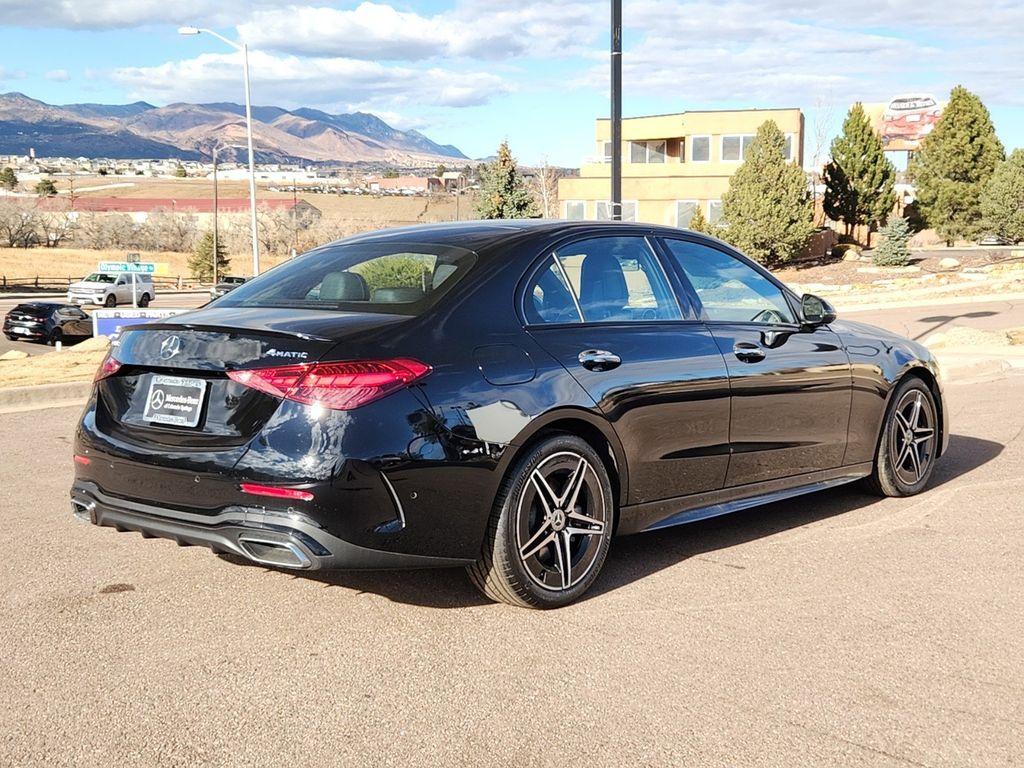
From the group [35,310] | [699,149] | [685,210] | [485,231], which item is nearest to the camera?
[485,231]

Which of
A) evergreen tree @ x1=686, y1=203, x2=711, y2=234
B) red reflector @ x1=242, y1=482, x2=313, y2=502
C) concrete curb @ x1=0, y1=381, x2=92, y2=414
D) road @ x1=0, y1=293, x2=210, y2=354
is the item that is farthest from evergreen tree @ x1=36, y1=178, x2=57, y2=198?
red reflector @ x1=242, y1=482, x2=313, y2=502

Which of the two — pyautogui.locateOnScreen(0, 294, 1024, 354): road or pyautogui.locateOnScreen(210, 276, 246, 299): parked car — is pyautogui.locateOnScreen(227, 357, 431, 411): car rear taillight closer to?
pyautogui.locateOnScreen(210, 276, 246, 299): parked car

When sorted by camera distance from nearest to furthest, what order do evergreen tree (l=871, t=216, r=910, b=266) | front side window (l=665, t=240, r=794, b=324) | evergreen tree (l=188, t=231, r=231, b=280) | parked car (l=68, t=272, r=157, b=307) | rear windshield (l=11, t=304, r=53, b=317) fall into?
front side window (l=665, t=240, r=794, b=324) → rear windshield (l=11, t=304, r=53, b=317) → evergreen tree (l=871, t=216, r=910, b=266) → parked car (l=68, t=272, r=157, b=307) → evergreen tree (l=188, t=231, r=231, b=280)

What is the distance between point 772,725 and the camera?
3.74m

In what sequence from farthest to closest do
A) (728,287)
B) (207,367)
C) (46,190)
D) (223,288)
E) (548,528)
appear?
(46,190) → (223,288) → (728,287) → (548,528) → (207,367)

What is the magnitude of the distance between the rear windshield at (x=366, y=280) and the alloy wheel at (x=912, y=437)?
10.8 feet

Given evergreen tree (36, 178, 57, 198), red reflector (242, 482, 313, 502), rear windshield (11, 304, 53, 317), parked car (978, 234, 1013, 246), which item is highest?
evergreen tree (36, 178, 57, 198)

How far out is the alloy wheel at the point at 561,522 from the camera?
15.8 feet

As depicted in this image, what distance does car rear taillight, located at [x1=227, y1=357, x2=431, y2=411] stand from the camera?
14.1 ft

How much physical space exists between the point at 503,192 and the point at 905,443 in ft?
163

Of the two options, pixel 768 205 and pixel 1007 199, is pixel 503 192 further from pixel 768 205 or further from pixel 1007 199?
pixel 1007 199

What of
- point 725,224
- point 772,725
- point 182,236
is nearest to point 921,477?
point 772,725

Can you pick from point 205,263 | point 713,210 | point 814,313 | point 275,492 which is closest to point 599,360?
point 275,492

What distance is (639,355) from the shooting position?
17.4ft
